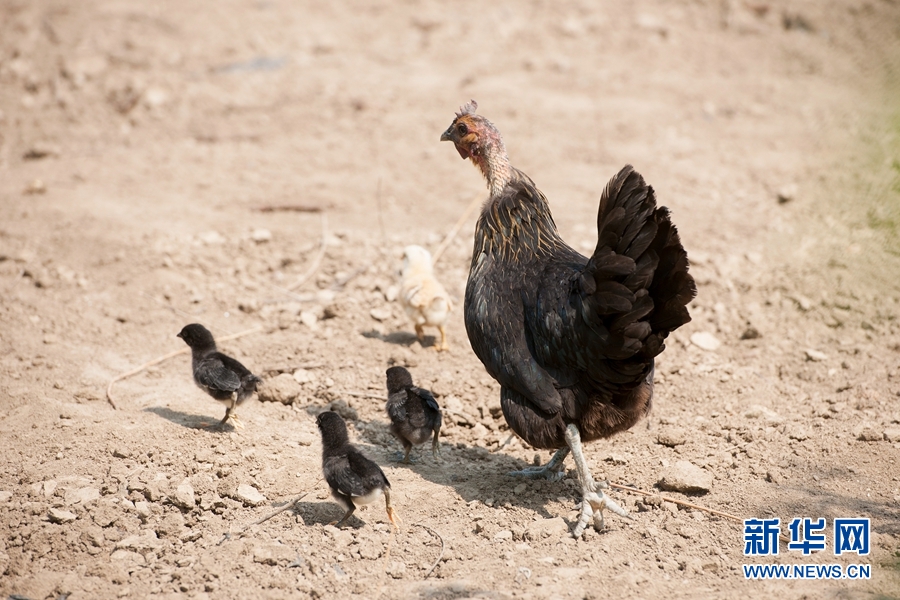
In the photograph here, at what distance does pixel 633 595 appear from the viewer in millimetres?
4133

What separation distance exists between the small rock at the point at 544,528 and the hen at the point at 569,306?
0.11 metres

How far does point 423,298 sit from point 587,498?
2.51 metres

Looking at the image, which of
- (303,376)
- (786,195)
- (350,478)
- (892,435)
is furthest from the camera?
(786,195)

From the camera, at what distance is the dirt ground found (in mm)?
4516

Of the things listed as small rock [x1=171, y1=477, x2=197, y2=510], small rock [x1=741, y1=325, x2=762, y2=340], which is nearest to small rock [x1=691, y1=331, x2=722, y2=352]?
small rock [x1=741, y1=325, x2=762, y2=340]

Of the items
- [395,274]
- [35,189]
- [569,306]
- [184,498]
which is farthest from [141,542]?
[35,189]

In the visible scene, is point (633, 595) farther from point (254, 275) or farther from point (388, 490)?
point (254, 275)

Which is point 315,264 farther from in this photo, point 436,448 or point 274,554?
point 274,554

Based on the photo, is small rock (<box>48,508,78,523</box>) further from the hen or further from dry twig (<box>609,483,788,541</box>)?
dry twig (<box>609,483,788,541</box>)

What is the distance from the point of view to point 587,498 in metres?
4.71

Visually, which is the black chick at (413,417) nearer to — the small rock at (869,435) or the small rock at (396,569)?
the small rock at (396,569)

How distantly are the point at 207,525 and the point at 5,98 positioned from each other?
9.61 metres

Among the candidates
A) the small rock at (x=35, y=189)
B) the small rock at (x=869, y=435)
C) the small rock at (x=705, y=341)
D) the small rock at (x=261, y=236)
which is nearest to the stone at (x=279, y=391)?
the small rock at (x=261, y=236)

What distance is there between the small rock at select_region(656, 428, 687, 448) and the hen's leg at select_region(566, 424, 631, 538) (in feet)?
3.23
